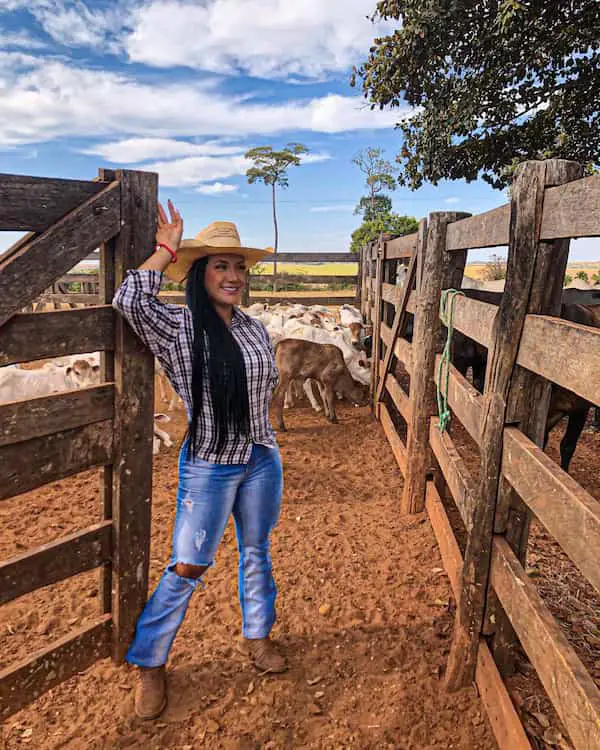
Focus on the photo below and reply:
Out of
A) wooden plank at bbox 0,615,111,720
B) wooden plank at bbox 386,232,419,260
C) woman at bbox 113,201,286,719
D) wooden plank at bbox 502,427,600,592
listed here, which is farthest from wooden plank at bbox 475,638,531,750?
wooden plank at bbox 386,232,419,260

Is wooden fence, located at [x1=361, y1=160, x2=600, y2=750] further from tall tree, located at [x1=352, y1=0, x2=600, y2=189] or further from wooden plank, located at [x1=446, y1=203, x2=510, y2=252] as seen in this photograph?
tall tree, located at [x1=352, y1=0, x2=600, y2=189]

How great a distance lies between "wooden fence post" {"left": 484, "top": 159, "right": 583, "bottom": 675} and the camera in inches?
91.9

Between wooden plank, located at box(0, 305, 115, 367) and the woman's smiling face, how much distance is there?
516 millimetres

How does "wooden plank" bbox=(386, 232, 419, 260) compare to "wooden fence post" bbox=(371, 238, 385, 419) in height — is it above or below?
above

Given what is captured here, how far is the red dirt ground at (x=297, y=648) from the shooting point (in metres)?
2.72

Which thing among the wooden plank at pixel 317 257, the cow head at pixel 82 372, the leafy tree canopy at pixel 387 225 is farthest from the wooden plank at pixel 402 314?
the leafy tree canopy at pixel 387 225

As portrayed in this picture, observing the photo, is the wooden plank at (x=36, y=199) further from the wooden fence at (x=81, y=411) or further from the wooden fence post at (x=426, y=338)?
the wooden fence post at (x=426, y=338)

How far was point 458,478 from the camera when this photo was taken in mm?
3412

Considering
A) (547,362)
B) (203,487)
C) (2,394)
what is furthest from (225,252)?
(2,394)

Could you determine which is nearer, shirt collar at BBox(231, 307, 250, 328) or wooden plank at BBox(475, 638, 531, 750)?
wooden plank at BBox(475, 638, 531, 750)

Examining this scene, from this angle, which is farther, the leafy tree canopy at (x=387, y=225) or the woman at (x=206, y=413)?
the leafy tree canopy at (x=387, y=225)

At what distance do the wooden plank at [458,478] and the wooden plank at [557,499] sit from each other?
489 mm

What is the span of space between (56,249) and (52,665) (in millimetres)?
1964

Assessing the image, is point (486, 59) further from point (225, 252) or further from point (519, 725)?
point (519, 725)
